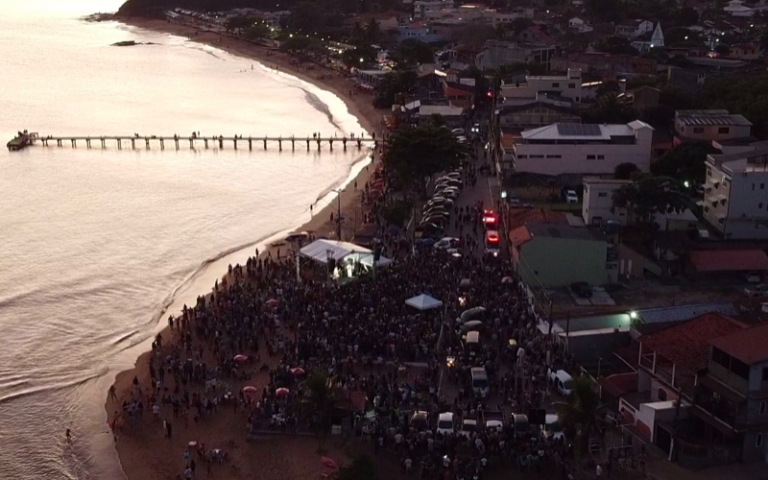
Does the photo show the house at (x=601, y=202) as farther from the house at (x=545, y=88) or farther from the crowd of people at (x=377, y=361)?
the house at (x=545, y=88)

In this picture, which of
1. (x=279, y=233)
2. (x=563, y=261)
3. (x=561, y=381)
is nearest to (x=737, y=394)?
(x=561, y=381)

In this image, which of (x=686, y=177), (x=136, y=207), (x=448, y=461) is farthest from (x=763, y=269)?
(x=136, y=207)

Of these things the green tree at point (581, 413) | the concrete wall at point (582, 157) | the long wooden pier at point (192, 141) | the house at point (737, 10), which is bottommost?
the green tree at point (581, 413)

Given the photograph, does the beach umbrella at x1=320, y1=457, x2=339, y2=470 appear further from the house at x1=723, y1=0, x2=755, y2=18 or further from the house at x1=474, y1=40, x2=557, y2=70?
the house at x1=723, y1=0, x2=755, y2=18

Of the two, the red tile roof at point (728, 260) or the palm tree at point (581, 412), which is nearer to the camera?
the palm tree at point (581, 412)

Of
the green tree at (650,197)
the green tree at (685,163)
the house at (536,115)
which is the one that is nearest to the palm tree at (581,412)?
the green tree at (650,197)

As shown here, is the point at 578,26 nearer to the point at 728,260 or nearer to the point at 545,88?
the point at 545,88

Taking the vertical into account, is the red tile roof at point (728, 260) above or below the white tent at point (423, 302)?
above

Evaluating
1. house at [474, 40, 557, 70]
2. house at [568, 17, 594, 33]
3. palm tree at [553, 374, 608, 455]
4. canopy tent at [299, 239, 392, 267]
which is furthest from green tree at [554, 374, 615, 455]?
house at [568, 17, 594, 33]
